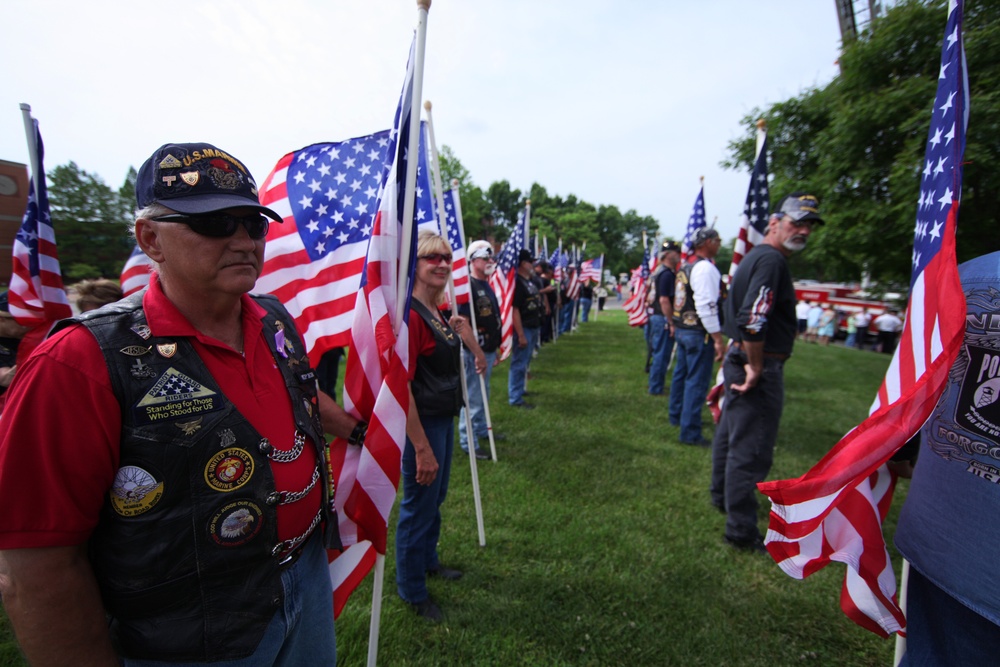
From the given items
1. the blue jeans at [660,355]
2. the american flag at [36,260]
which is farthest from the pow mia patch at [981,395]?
the blue jeans at [660,355]

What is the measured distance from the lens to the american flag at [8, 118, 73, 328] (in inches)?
138

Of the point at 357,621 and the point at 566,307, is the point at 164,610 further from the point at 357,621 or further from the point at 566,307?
the point at 566,307

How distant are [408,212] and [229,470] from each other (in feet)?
4.76

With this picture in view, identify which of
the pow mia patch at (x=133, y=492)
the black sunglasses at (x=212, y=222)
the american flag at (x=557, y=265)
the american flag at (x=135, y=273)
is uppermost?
the black sunglasses at (x=212, y=222)

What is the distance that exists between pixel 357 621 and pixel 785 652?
2.43 metres

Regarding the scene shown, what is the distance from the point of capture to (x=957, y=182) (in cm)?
176

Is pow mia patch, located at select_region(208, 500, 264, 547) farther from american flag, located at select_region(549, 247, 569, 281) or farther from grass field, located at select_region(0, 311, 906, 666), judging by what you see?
american flag, located at select_region(549, 247, 569, 281)

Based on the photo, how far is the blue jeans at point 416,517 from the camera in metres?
2.85

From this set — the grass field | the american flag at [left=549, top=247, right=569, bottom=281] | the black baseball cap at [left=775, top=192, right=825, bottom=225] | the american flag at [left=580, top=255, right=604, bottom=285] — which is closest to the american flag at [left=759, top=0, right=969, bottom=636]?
the grass field

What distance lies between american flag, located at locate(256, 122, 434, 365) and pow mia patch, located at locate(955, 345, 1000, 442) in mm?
3027

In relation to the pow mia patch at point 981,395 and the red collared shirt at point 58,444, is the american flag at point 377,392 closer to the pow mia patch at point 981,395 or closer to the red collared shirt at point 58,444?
the red collared shirt at point 58,444

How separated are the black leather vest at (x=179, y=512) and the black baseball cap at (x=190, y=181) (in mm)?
288

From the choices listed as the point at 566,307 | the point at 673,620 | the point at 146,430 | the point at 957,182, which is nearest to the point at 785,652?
the point at 673,620

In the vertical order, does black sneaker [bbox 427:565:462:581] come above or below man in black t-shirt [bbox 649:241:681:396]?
below
